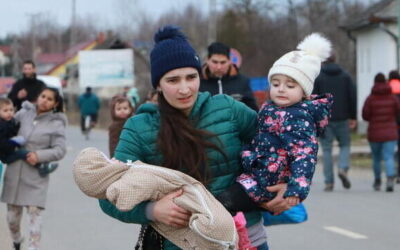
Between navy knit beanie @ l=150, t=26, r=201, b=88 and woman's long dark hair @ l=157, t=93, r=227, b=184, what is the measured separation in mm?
240

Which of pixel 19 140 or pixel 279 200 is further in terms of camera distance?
pixel 19 140

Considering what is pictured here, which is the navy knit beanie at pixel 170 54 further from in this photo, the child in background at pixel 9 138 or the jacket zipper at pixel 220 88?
the child in background at pixel 9 138

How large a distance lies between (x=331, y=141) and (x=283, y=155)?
10.6 metres

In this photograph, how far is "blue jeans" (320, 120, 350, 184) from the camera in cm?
1466

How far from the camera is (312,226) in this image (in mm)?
11305

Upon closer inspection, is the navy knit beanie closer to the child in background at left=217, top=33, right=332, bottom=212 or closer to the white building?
the child in background at left=217, top=33, right=332, bottom=212

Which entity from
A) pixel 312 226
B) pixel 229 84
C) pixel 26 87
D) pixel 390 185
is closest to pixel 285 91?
pixel 229 84

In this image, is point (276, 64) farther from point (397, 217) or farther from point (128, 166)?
point (397, 217)

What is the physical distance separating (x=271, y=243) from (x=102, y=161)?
6150 mm

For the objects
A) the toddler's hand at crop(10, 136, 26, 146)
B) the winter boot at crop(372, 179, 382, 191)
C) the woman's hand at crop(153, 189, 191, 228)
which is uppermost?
the toddler's hand at crop(10, 136, 26, 146)

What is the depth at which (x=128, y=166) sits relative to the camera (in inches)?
165

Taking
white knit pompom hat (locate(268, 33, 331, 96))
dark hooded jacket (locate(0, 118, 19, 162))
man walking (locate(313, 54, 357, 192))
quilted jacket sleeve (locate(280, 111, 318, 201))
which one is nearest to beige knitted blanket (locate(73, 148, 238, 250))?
quilted jacket sleeve (locate(280, 111, 318, 201))

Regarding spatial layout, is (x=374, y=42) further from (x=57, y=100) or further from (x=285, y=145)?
(x=285, y=145)

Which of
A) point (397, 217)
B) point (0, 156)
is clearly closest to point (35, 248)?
point (0, 156)
